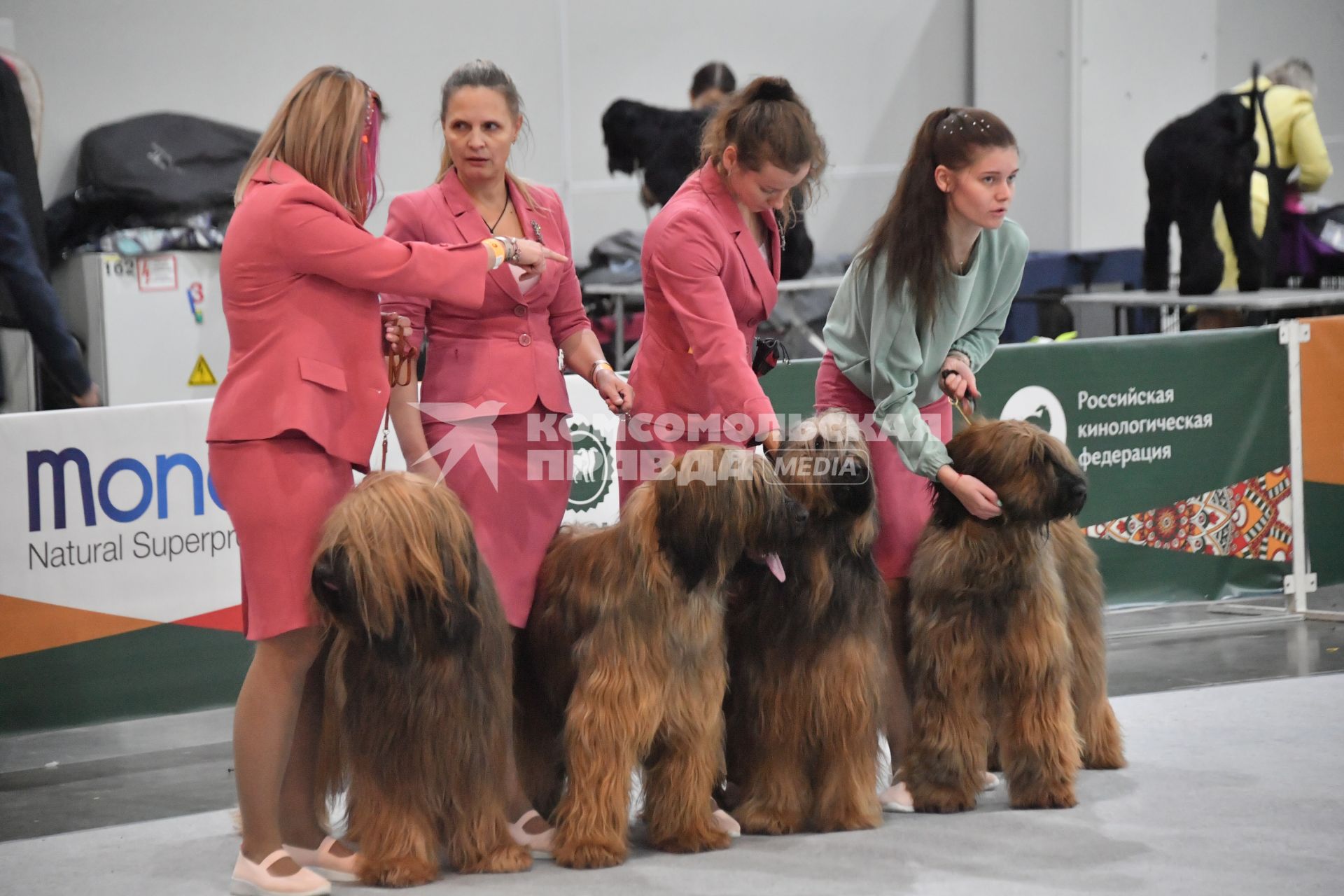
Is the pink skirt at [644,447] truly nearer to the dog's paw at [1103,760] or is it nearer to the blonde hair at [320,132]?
the blonde hair at [320,132]

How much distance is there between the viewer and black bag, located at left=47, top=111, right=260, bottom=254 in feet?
22.8

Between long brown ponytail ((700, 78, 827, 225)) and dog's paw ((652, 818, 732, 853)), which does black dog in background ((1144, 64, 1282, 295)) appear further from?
dog's paw ((652, 818, 732, 853))

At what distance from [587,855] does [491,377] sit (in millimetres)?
954

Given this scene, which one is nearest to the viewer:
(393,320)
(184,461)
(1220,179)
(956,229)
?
(393,320)

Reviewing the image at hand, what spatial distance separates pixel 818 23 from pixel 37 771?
7.26 meters

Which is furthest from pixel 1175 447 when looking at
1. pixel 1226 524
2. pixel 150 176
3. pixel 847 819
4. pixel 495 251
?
pixel 150 176

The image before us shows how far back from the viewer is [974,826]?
3.03m

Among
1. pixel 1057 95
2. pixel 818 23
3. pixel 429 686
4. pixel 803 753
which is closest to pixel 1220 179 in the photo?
pixel 1057 95

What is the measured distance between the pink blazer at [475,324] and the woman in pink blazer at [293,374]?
16 centimetres

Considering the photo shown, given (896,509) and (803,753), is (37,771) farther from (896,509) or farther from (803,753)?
(896,509)

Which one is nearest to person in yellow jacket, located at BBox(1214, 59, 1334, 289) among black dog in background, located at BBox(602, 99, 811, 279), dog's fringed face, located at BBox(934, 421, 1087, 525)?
black dog in background, located at BBox(602, 99, 811, 279)

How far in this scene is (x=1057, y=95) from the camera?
30.2 ft

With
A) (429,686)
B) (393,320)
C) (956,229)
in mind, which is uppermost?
(956,229)

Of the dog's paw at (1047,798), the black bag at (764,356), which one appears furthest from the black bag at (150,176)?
the dog's paw at (1047,798)
